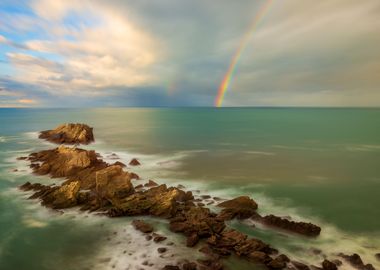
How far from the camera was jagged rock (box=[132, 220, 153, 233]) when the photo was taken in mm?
22006

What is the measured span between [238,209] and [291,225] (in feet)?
15.1

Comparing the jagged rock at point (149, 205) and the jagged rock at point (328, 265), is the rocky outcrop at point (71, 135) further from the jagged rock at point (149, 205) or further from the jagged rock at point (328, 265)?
the jagged rock at point (328, 265)

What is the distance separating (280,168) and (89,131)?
50.8m

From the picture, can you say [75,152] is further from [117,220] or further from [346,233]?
[346,233]

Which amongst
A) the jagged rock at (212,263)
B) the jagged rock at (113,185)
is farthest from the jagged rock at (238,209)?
the jagged rock at (113,185)

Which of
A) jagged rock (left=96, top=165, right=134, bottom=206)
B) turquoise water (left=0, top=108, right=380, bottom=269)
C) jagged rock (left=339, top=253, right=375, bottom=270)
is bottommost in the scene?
turquoise water (left=0, top=108, right=380, bottom=269)

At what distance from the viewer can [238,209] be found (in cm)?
2516

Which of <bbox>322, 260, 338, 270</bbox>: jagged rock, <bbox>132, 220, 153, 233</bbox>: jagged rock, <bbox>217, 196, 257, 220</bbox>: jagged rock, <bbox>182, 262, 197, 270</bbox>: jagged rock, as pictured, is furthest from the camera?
<bbox>217, 196, 257, 220</bbox>: jagged rock

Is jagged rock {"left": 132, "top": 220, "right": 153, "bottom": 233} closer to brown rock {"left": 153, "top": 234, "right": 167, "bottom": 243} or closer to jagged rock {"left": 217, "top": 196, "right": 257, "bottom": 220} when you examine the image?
brown rock {"left": 153, "top": 234, "right": 167, "bottom": 243}

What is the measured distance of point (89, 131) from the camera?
74.3m

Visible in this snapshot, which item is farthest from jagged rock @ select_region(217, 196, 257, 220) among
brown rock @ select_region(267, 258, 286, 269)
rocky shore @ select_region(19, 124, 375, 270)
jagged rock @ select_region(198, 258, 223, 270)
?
brown rock @ select_region(267, 258, 286, 269)

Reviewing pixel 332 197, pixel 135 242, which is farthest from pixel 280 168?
pixel 135 242

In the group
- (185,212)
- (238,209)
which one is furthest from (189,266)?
(238,209)

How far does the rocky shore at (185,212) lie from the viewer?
18.2m
